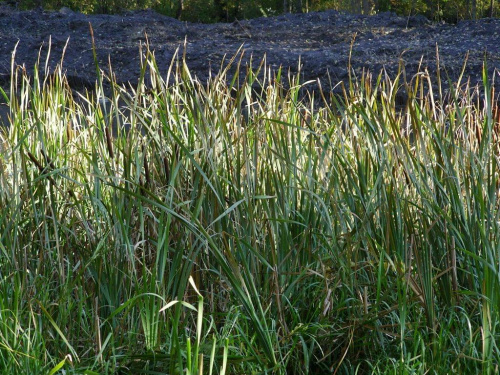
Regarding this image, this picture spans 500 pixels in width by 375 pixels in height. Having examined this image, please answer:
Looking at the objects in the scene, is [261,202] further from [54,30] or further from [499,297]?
[54,30]

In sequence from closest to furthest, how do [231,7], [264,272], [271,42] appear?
[264,272] < [271,42] < [231,7]

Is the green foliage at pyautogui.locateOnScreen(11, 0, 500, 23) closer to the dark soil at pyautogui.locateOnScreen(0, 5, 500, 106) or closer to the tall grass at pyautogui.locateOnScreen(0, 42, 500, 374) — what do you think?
the dark soil at pyautogui.locateOnScreen(0, 5, 500, 106)

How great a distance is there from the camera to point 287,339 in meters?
1.69

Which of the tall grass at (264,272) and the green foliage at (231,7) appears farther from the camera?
the green foliage at (231,7)

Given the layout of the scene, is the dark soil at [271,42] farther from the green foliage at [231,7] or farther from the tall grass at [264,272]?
the green foliage at [231,7]

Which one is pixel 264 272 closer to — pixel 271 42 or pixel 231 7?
pixel 271 42

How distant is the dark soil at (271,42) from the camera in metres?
7.62

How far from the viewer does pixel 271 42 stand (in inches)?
373

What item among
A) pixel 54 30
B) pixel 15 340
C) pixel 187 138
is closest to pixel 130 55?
pixel 54 30

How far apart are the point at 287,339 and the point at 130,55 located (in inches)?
296

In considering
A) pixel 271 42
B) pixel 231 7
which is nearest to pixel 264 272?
pixel 271 42

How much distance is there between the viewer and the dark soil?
762cm

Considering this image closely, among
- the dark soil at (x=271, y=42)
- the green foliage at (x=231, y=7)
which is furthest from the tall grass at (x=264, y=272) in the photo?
the green foliage at (x=231, y=7)

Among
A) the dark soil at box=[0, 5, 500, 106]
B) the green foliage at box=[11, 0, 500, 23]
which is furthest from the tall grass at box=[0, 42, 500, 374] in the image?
the green foliage at box=[11, 0, 500, 23]
